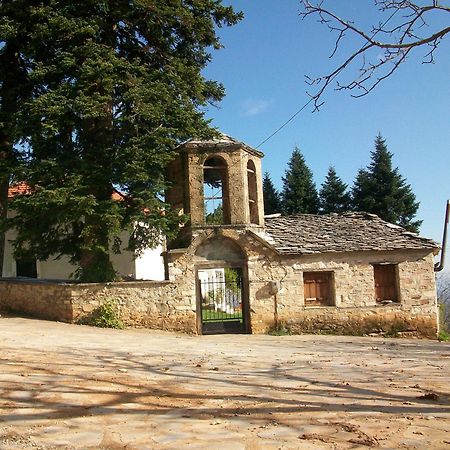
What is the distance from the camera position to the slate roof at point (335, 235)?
15977 mm

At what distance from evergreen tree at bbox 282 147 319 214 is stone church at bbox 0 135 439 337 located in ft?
69.2

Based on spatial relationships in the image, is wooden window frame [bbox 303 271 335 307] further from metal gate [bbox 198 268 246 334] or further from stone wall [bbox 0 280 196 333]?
stone wall [bbox 0 280 196 333]

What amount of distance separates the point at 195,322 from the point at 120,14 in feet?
31.2

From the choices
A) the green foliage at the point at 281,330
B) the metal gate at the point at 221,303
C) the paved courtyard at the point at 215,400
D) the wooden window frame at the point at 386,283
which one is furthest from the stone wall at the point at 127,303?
the wooden window frame at the point at 386,283

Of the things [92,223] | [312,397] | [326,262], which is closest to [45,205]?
[92,223]

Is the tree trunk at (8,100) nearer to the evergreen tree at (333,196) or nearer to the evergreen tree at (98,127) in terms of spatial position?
the evergreen tree at (98,127)

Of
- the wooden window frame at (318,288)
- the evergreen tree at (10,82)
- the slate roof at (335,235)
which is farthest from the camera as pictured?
the slate roof at (335,235)

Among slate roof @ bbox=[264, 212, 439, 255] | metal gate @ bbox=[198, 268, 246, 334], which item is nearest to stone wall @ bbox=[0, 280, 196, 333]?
metal gate @ bbox=[198, 268, 246, 334]

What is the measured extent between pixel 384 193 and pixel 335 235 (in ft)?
65.9

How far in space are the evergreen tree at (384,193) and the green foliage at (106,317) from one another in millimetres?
25314

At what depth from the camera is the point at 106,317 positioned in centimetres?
1377

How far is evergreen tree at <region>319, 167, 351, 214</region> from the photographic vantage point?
3822 centimetres

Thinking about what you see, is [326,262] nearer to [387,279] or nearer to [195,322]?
[387,279]

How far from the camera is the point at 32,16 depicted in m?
13.8
